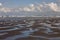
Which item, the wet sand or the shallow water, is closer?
the wet sand

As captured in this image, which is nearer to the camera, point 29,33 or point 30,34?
point 30,34

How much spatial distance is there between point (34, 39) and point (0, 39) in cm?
746

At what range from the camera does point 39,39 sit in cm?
3391

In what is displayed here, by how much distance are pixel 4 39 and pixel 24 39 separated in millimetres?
4351

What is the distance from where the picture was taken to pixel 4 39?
33625 mm

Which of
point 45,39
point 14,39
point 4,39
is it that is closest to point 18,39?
point 14,39

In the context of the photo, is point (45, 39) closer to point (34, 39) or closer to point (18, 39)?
point (34, 39)

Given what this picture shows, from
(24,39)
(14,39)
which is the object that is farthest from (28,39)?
(14,39)

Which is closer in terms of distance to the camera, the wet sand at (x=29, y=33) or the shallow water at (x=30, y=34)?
the wet sand at (x=29, y=33)

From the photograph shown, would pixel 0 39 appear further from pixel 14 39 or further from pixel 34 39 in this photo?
pixel 34 39

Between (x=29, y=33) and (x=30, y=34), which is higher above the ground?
(x=29, y=33)

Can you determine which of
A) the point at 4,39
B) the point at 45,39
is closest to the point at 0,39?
the point at 4,39

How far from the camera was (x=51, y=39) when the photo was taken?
34094 millimetres

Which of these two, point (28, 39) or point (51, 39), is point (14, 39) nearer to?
point (28, 39)
